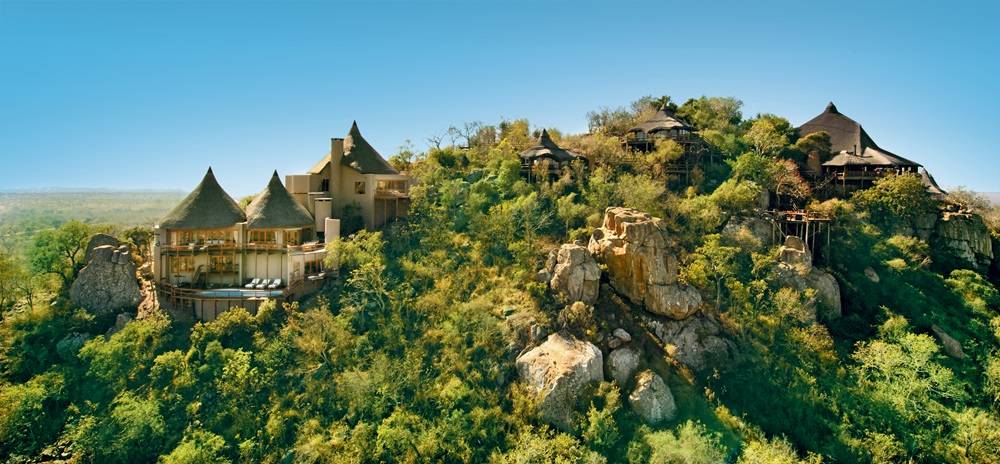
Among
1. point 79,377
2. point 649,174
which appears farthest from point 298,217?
point 649,174

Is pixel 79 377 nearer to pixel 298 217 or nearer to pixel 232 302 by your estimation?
pixel 232 302

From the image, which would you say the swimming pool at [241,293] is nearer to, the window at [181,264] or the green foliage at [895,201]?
the window at [181,264]

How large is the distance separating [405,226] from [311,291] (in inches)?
362

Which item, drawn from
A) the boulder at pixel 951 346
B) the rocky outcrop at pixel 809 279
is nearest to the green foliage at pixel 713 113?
the rocky outcrop at pixel 809 279

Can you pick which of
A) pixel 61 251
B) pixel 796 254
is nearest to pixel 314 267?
pixel 61 251

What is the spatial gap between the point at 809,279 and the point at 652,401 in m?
15.7

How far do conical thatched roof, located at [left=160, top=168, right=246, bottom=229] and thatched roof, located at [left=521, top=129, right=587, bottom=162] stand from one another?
23.1m

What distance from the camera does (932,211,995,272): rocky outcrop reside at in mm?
42625

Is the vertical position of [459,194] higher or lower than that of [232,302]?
higher

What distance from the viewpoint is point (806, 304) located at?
36031 millimetres

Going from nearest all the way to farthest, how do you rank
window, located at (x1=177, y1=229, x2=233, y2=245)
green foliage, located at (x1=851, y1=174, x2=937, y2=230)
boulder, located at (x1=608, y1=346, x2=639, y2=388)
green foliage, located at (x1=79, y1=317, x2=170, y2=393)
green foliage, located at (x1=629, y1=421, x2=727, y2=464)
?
green foliage, located at (x1=629, y1=421, x2=727, y2=464) < boulder, located at (x1=608, y1=346, x2=639, y2=388) < green foliage, located at (x1=79, y1=317, x2=170, y2=393) < window, located at (x1=177, y1=229, x2=233, y2=245) < green foliage, located at (x1=851, y1=174, x2=937, y2=230)

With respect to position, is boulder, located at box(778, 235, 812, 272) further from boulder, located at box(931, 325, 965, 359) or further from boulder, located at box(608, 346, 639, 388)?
boulder, located at box(608, 346, 639, 388)

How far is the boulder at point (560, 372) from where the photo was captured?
98.5 feet

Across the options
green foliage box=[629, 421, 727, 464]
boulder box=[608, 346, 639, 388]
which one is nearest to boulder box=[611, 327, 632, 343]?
boulder box=[608, 346, 639, 388]
